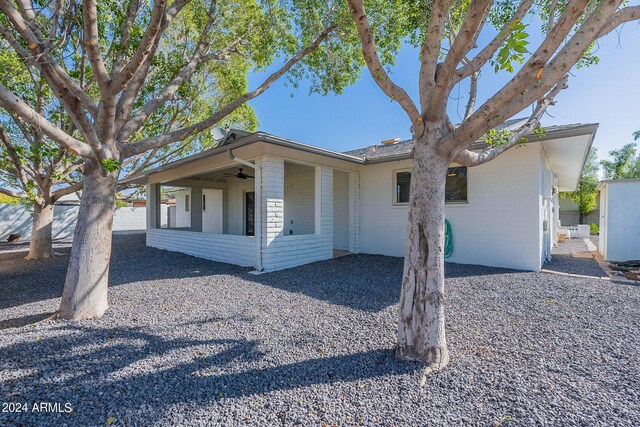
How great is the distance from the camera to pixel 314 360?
2639mm

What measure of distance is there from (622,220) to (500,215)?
13.9ft

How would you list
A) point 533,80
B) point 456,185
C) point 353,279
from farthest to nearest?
point 456,185, point 353,279, point 533,80

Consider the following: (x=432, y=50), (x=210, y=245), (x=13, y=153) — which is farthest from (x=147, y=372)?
(x=13, y=153)

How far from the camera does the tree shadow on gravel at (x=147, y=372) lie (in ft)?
6.69

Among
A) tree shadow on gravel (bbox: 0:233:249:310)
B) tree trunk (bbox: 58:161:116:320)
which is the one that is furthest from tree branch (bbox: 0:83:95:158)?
tree shadow on gravel (bbox: 0:233:249:310)

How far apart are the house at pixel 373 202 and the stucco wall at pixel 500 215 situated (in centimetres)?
2

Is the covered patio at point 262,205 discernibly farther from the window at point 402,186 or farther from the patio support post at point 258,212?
the window at point 402,186

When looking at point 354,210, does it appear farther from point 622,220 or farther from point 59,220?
point 59,220

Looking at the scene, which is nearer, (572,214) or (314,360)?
(314,360)

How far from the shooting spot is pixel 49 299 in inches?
172

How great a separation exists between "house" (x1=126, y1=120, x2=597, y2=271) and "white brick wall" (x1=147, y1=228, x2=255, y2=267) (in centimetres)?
3

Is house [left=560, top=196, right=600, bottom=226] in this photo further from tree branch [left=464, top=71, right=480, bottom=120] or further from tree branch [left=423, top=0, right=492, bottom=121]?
tree branch [left=423, top=0, right=492, bottom=121]

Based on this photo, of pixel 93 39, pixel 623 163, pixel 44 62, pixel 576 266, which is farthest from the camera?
pixel 623 163

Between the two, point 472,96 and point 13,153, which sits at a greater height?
point 472,96
